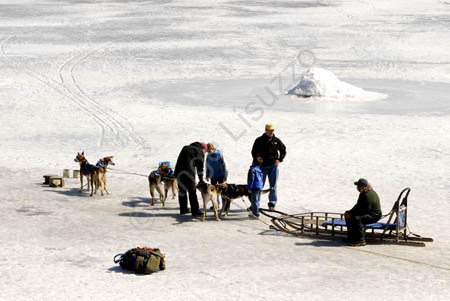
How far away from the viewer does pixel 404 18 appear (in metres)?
54.2

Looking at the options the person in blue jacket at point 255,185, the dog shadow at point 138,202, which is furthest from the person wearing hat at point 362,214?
the dog shadow at point 138,202

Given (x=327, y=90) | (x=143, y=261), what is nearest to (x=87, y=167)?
(x=143, y=261)

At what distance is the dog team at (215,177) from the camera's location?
15039 mm

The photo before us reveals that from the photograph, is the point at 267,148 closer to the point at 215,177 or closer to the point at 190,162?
the point at 215,177

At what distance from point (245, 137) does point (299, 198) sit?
6431 mm

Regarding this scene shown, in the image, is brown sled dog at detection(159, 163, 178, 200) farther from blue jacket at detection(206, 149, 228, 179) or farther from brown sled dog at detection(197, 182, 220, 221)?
brown sled dog at detection(197, 182, 220, 221)

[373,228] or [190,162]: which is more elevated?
[190,162]

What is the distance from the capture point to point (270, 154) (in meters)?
15.7

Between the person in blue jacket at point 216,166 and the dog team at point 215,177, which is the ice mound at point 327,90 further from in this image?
the person in blue jacket at point 216,166

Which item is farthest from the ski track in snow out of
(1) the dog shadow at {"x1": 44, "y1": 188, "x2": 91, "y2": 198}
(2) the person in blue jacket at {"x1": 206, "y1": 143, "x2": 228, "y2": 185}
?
(2) the person in blue jacket at {"x1": 206, "y1": 143, "x2": 228, "y2": 185}

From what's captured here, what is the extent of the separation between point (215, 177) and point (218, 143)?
634cm

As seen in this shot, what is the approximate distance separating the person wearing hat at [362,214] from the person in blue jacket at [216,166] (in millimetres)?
3275

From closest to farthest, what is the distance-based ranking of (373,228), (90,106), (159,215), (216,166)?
(373,228) → (159,215) → (216,166) → (90,106)

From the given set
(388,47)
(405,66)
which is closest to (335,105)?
(405,66)
